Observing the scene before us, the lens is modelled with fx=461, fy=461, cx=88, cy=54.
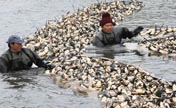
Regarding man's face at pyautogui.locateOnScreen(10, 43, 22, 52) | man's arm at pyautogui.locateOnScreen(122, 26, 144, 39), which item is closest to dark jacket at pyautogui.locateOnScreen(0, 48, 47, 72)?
man's face at pyautogui.locateOnScreen(10, 43, 22, 52)

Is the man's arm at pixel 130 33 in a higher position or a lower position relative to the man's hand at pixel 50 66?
higher

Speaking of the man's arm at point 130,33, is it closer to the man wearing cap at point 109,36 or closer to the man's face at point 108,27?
the man wearing cap at point 109,36

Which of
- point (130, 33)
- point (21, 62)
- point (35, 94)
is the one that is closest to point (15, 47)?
point (21, 62)

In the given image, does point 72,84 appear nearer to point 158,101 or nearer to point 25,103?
point 25,103

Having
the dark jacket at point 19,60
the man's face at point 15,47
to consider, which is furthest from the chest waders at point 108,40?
the man's face at point 15,47

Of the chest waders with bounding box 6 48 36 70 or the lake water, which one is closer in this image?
the lake water

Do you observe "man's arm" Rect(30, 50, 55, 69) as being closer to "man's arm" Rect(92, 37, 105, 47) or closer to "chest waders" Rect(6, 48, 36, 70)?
"chest waders" Rect(6, 48, 36, 70)

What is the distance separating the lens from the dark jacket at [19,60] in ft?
43.4

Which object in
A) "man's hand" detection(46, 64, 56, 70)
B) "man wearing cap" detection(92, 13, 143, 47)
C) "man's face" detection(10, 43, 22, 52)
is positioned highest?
"man's face" detection(10, 43, 22, 52)

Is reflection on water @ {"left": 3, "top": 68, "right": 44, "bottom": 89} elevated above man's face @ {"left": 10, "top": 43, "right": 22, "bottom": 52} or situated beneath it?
situated beneath

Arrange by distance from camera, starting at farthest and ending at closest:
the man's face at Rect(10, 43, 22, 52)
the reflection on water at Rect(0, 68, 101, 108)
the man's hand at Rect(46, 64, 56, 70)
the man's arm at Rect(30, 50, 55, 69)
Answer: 1. the man's hand at Rect(46, 64, 56, 70)
2. the man's arm at Rect(30, 50, 55, 69)
3. the man's face at Rect(10, 43, 22, 52)
4. the reflection on water at Rect(0, 68, 101, 108)

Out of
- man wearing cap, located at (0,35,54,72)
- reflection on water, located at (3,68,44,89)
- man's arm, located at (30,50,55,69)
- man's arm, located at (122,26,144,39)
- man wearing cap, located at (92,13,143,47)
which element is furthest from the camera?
man's arm, located at (122,26,144,39)

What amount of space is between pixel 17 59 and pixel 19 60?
0.08 meters

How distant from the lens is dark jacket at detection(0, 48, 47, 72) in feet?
43.4
